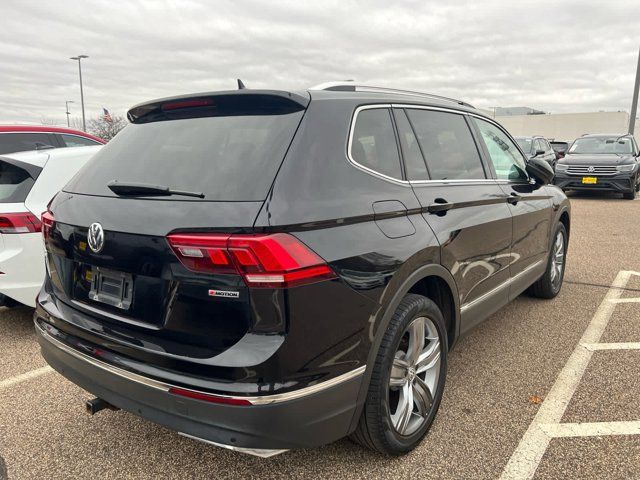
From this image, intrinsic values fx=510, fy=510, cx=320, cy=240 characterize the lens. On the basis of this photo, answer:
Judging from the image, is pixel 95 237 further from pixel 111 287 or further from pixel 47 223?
pixel 47 223

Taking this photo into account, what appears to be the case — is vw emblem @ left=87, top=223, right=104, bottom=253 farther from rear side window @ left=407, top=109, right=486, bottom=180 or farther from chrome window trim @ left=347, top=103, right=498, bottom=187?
rear side window @ left=407, top=109, right=486, bottom=180

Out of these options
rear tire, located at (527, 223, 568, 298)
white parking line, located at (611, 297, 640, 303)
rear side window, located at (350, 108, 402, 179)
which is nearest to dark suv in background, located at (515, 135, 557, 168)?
rear tire, located at (527, 223, 568, 298)

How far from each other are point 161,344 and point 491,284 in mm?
2197

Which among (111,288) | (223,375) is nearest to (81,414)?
(111,288)

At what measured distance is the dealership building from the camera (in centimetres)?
5644

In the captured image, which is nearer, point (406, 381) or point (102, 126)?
point (406, 381)

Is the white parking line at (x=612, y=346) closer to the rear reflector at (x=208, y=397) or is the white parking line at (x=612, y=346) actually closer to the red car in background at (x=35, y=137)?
the rear reflector at (x=208, y=397)

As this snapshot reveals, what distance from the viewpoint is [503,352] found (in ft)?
12.2

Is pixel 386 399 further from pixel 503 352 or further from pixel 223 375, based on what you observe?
pixel 503 352

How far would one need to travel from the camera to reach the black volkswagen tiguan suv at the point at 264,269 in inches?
72.3

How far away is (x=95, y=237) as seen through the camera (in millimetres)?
2133

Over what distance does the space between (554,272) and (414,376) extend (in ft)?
9.66

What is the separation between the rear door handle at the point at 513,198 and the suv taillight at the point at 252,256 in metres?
2.16

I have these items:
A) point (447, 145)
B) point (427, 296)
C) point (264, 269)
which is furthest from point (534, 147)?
point (264, 269)
